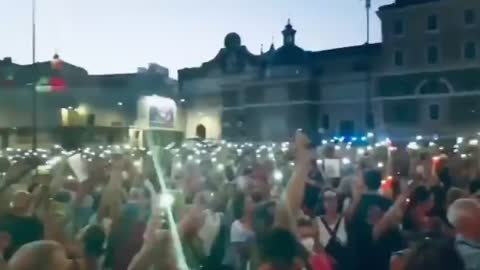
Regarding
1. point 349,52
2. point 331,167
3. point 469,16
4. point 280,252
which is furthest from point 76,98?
point 280,252

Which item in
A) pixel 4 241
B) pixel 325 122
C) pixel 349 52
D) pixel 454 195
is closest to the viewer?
pixel 4 241

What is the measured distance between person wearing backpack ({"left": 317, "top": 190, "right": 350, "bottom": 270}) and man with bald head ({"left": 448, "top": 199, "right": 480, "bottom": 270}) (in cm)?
143

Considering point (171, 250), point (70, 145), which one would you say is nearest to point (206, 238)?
point (171, 250)

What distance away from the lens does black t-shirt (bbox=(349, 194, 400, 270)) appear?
6.73 meters

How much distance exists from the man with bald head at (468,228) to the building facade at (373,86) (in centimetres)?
4605

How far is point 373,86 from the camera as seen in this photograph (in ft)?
204

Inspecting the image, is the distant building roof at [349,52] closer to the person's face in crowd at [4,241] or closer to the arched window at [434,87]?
the arched window at [434,87]

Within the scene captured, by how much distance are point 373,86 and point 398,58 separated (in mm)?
3278

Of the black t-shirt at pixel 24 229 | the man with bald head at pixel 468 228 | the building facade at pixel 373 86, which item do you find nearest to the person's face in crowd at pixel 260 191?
the black t-shirt at pixel 24 229

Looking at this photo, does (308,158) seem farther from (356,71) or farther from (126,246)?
(356,71)

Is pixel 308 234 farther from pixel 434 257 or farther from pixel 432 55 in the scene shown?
pixel 432 55

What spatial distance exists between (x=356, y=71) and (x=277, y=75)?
926 cm

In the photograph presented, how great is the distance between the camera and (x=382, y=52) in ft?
201

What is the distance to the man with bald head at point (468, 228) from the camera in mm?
4914
